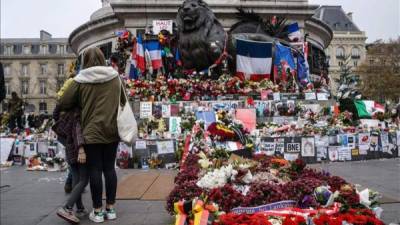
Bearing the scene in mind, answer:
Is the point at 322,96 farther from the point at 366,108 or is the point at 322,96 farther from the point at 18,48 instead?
the point at 18,48

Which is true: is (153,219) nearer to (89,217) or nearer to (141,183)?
(89,217)

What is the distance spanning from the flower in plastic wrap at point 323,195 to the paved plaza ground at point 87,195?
2.63 feet

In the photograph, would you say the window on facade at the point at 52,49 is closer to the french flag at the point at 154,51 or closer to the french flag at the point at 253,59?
the french flag at the point at 154,51

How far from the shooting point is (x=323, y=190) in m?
5.05

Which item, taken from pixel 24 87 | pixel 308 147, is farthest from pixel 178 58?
pixel 24 87

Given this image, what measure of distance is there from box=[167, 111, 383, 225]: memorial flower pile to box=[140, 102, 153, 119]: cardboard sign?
25.6ft

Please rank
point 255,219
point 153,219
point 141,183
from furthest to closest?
point 141,183 → point 153,219 → point 255,219

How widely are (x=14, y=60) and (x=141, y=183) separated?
89992 mm

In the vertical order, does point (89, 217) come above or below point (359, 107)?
below

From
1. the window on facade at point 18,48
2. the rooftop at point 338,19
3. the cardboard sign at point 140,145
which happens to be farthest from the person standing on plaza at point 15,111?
the window on facade at point 18,48

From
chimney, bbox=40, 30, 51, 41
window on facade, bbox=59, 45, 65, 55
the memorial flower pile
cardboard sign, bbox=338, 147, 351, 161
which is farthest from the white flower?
chimney, bbox=40, 30, 51, 41

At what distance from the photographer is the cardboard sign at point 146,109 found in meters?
13.8

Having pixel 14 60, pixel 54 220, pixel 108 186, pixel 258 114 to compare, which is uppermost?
pixel 14 60

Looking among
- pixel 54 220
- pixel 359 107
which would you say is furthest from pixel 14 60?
pixel 54 220
